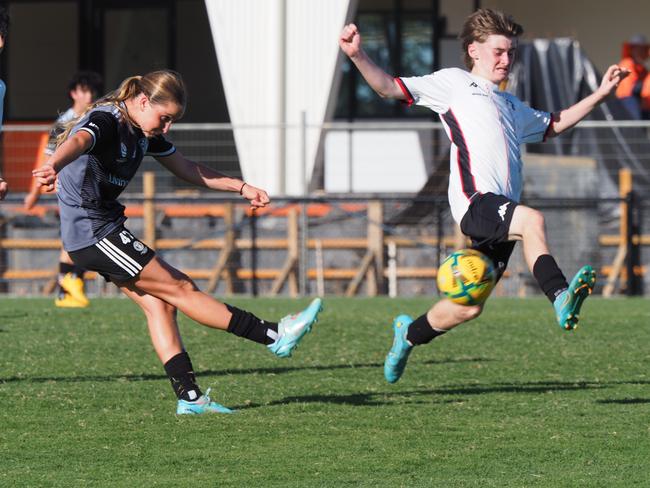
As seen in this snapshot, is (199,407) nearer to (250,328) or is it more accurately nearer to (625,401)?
(250,328)

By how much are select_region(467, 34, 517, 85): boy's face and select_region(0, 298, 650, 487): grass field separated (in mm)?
1627

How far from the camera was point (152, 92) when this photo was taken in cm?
596

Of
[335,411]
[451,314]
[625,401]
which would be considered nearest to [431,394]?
[451,314]

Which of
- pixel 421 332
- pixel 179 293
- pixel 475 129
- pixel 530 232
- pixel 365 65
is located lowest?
pixel 421 332

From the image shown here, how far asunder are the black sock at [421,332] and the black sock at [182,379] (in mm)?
1162

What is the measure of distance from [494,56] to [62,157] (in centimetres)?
228

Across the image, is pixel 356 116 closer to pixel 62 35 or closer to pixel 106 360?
pixel 62 35

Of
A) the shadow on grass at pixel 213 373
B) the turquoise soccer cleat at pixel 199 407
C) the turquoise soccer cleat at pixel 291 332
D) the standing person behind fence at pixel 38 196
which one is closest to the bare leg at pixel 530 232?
the turquoise soccer cleat at pixel 291 332

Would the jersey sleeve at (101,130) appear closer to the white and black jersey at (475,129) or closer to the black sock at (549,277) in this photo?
the white and black jersey at (475,129)

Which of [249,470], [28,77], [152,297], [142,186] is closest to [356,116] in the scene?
[142,186]

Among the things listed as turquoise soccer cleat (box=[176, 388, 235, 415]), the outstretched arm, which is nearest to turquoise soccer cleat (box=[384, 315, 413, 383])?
turquoise soccer cleat (box=[176, 388, 235, 415])

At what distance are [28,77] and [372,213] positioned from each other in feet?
29.3

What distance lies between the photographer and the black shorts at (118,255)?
240 inches

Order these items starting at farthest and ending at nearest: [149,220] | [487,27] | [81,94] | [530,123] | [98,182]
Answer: [149,220] → [81,94] → [530,123] → [487,27] → [98,182]
